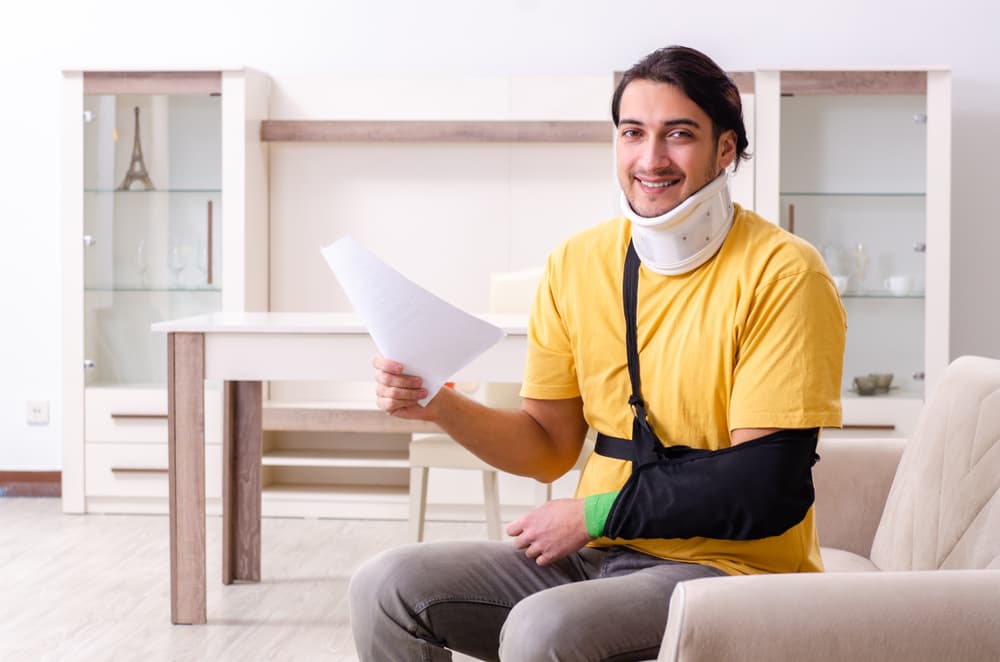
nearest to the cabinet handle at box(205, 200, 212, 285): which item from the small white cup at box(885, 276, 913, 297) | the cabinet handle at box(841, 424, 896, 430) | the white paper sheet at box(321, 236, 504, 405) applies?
the cabinet handle at box(841, 424, 896, 430)

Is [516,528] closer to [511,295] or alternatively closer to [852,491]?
[852,491]

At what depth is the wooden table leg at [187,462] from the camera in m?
2.69

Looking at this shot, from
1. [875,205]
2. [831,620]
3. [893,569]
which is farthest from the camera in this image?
[875,205]

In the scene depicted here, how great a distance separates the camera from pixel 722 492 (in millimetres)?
1415

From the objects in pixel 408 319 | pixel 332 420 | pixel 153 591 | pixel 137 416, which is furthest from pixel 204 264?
pixel 408 319

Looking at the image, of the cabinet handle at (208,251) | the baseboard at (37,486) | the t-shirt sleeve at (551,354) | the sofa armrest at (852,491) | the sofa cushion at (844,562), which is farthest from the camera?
the baseboard at (37,486)

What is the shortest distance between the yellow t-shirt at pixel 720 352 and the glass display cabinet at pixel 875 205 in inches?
98.1

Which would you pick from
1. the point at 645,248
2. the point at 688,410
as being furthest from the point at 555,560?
the point at 645,248

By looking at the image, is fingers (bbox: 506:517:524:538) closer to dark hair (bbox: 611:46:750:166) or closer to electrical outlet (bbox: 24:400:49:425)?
dark hair (bbox: 611:46:750:166)

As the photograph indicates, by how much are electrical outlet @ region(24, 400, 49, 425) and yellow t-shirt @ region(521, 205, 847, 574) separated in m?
3.42

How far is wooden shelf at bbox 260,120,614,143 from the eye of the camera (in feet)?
13.4

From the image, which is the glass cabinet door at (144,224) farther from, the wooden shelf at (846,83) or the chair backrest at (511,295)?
the wooden shelf at (846,83)

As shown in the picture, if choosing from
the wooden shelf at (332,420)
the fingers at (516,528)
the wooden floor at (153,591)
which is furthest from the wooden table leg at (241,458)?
the fingers at (516,528)

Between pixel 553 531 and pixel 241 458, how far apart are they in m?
1.73
